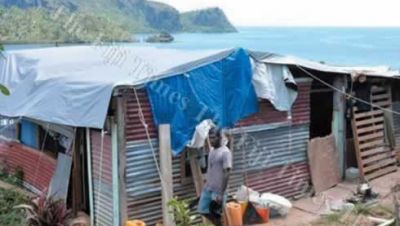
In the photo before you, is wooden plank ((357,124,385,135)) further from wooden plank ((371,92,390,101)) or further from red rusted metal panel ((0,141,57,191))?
red rusted metal panel ((0,141,57,191))

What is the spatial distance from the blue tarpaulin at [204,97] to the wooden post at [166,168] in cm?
15

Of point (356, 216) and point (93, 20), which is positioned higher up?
point (93, 20)

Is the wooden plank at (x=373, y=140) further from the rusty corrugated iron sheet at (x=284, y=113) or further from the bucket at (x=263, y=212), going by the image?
the bucket at (x=263, y=212)

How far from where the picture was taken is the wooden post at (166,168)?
8.40m

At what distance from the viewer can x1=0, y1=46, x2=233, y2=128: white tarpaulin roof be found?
8.29 metres

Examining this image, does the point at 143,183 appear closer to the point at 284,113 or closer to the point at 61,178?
the point at 61,178

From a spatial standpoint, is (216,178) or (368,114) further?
(368,114)

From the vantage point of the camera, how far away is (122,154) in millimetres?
8211

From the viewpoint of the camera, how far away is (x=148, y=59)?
411 inches

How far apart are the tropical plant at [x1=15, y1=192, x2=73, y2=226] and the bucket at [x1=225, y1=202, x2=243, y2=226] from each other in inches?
98.2

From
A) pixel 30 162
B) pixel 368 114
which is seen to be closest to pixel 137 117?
pixel 30 162

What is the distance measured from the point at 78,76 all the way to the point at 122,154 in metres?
1.97

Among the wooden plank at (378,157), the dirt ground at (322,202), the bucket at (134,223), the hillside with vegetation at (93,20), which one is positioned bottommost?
the dirt ground at (322,202)

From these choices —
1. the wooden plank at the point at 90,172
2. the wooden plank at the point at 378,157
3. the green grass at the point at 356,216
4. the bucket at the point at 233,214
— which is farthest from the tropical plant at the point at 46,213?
the wooden plank at the point at 378,157
